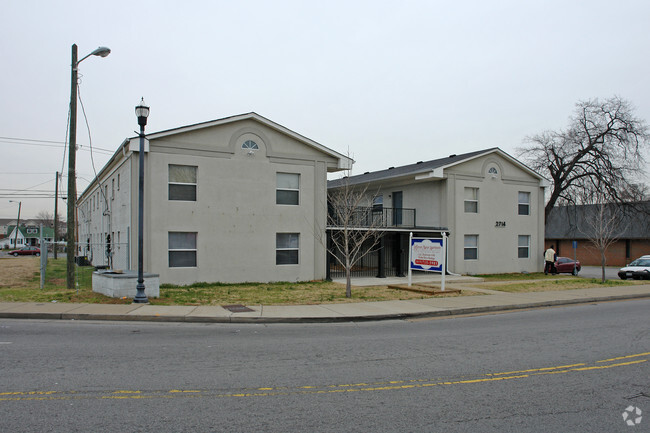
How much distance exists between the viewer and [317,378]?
6.43m

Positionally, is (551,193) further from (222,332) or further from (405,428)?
(405,428)

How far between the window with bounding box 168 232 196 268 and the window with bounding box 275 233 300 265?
3.54 meters

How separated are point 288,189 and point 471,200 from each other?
11.2 metres

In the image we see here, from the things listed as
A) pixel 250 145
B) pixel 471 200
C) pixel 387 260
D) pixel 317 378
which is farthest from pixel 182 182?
pixel 471 200

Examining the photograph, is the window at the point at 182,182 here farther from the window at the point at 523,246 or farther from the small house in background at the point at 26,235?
the small house in background at the point at 26,235

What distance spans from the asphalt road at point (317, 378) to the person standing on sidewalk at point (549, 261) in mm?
18205

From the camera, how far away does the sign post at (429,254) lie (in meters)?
18.1

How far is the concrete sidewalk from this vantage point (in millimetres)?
11414

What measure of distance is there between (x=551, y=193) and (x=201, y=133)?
30.5m

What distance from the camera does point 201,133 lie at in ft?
64.1

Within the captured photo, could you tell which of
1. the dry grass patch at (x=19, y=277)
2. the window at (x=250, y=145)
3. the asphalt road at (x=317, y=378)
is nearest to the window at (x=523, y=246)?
the window at (x=250, y=145)

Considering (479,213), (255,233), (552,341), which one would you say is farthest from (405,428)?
(479,213)

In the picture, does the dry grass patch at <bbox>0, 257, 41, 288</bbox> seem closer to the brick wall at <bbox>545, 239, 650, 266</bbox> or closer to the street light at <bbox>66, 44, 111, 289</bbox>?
the street light at <bbox>66, 44, 111, 289</bbox>

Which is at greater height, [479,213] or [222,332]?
[479,213]
